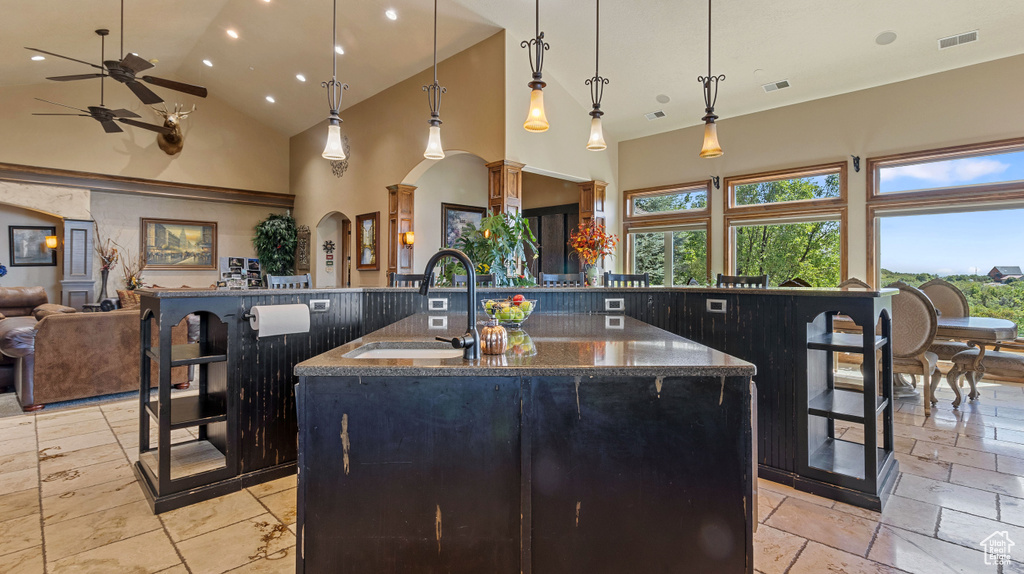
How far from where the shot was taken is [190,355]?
2.56m

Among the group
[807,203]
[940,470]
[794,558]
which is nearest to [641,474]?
[794,558]

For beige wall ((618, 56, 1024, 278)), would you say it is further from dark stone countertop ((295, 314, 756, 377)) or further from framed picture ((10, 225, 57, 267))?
framed picture ((10, 225, 57, 267))

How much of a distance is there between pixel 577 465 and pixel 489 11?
549 cm

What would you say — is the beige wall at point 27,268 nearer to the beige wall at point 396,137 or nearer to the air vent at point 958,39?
the beige wall at point 396,137

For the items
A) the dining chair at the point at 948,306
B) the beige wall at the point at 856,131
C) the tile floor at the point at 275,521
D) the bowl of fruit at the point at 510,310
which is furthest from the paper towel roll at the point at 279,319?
the beige wall at the point at 856,131

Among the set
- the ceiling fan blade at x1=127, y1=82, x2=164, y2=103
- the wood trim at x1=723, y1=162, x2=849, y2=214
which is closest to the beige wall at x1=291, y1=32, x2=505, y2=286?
the ceiling fan blade at x1=127, y1=82, x2=164, y2=103

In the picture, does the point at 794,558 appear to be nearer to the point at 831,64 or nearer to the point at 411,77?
the point at 831,64

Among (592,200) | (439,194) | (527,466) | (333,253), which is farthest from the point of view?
(333,253)

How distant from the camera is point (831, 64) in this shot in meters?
5.17

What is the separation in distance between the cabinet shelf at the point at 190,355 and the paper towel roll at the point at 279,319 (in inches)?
9.5

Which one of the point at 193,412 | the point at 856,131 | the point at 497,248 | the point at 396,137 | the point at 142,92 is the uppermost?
the point at 396,137

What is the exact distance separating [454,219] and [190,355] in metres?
6.00

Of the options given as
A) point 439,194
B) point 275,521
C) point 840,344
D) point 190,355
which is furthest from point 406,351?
point 439,194

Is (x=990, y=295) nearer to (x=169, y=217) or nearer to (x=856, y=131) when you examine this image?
(x=856, y=131)
